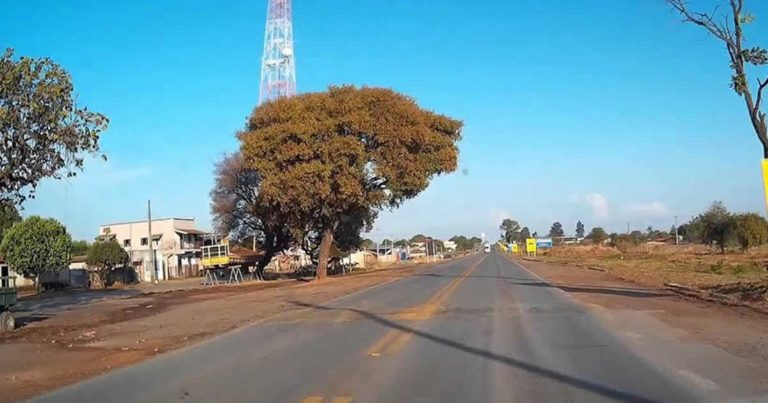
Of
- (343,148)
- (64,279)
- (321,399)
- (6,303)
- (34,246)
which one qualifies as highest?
(343,148)

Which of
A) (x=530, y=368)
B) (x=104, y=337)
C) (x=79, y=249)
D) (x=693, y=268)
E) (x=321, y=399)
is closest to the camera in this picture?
(x=321, y=399)

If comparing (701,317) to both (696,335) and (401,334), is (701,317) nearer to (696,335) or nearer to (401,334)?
(696,335)

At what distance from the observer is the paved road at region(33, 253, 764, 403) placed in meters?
8.54

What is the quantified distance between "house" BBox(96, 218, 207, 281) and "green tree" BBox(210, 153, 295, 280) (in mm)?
24171

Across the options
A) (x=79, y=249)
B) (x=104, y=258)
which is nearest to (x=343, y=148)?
(x=104, y=258)

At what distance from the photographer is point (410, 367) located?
10.5 meters

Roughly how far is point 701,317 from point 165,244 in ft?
247

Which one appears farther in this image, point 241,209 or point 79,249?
point 79,249

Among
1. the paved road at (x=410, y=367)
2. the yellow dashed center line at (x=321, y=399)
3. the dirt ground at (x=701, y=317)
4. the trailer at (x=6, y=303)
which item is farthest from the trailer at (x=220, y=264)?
the yellow dashed center line at (x=321, y=399)

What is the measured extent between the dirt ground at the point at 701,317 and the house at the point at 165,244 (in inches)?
2482

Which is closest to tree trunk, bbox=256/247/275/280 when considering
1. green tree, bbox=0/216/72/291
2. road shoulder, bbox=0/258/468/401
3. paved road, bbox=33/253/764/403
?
green tree, bbox=0/216/72/291

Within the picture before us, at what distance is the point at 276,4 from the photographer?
5434cm

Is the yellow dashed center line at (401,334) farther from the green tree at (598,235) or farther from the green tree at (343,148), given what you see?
the green tree at (598,235)

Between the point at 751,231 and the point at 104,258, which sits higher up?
the point at 104,258
